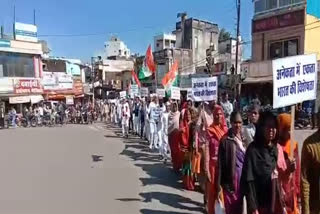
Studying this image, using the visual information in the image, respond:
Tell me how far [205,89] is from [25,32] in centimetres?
3731

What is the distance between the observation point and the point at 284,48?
91.4 feet

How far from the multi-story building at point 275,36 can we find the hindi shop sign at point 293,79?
2204cm

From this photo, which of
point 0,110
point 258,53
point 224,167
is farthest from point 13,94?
point 224,167

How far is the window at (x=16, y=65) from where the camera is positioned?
3972 cm

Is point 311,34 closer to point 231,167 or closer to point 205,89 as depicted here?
point 205,89

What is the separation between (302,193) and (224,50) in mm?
49097

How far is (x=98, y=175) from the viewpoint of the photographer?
402 inches

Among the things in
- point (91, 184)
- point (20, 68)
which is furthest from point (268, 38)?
point (20, 68)

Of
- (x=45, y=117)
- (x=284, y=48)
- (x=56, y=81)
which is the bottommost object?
(x=45, y=117)

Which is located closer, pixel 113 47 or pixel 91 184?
pixel 91 184

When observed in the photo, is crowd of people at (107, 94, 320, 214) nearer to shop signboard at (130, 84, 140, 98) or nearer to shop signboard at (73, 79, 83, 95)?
shop signboard at (130, 84, 140, 98)

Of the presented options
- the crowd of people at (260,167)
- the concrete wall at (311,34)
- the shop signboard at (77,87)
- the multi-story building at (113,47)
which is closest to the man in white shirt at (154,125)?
the crowd of people at (260,167)

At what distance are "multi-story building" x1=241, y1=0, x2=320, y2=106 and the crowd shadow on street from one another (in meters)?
14.9

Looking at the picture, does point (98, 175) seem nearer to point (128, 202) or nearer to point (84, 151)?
point (128, 202)
